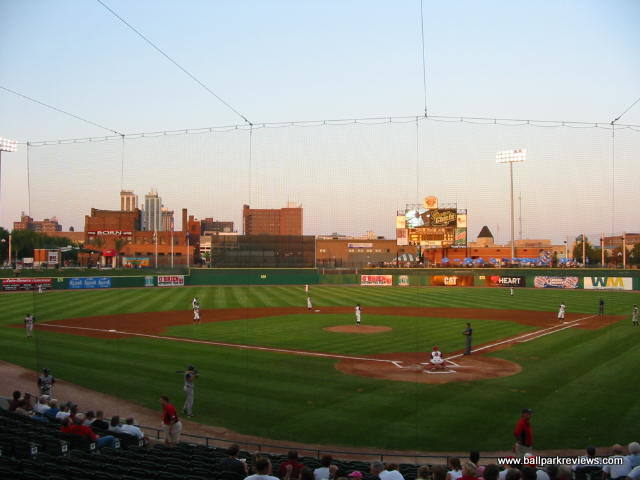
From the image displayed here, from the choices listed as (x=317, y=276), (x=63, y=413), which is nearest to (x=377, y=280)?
(x=317, y=276)

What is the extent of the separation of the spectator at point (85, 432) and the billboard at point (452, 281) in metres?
50.2

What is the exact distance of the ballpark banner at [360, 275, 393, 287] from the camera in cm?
5700

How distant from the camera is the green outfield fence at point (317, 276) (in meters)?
46.7

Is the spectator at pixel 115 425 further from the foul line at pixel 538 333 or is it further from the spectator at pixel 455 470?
the foul line at pixel 538 333

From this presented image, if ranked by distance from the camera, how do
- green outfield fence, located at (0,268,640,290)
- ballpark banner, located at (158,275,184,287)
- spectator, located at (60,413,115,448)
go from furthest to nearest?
ballpark banner, located at (158,275,184,287)
green outfield fence, located at (0,268,640,290)
spectator, located at (60,413,115,448)

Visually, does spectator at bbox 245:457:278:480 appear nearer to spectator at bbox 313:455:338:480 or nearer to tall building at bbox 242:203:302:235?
spectator at bbox 313:455:338:480

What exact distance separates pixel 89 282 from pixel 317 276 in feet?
78.1

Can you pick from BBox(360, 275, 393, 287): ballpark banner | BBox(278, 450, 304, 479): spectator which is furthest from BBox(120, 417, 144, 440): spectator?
BBox(360, 275, 393, 287): ballpark banner

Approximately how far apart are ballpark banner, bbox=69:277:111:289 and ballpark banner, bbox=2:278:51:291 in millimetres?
2103

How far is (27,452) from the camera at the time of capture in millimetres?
7027

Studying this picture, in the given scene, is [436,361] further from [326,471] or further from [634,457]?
[326,471]

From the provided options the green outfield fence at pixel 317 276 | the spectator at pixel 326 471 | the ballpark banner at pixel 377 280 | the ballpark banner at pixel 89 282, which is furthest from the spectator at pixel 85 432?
the ballpark banner at pixel 377 280

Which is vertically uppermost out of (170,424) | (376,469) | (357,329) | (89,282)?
(376,469)

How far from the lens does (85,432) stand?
817cm
